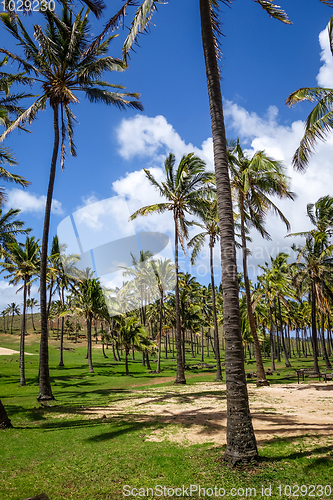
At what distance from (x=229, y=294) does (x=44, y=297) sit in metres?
11.6

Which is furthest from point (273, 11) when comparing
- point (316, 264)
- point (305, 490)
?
point (316, 264)

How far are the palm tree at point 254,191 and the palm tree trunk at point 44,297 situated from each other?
1031 centimetres

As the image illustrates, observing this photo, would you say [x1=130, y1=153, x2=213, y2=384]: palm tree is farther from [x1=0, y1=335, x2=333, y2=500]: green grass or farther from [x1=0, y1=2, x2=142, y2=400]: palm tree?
[x1=0, y1=335, x2=333, y2=500]: green grass

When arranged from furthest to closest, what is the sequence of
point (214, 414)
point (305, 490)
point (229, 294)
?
point (214, 414), point (229, 294), point (305, 490)

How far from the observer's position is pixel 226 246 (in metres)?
6.81

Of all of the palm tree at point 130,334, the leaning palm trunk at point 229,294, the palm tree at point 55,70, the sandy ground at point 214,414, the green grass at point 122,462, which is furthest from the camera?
the palm tree at point 130,334

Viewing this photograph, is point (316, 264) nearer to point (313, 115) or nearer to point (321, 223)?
point (321, 223)

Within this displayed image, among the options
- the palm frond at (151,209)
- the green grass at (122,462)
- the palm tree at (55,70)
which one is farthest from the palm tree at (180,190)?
the green grass at (122,462)

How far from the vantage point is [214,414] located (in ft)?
34.3

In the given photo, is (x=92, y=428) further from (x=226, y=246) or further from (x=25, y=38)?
(x=25, y=38)

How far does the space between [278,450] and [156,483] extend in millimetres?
2722

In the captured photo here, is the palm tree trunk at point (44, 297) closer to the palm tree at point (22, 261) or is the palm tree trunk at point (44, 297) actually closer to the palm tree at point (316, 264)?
the palm tree at point (22, 261)

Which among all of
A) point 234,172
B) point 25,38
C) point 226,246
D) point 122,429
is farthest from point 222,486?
point 25,38

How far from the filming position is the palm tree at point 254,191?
53.8ft
